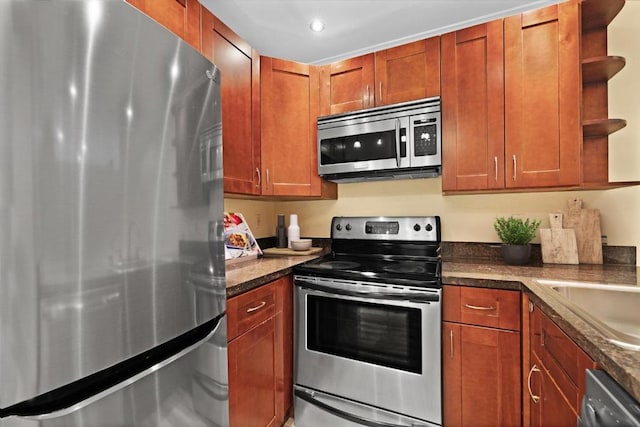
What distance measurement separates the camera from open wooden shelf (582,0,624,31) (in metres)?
1.54

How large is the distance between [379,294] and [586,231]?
4.18 ft

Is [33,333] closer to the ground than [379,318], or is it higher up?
higher up

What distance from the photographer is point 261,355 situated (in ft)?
5.02

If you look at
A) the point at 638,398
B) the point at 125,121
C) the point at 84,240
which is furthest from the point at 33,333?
the point at 638,398

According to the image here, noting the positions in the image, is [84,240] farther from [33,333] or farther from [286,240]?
[286,240]

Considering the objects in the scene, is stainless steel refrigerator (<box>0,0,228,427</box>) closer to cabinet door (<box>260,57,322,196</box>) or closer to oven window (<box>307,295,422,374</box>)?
oven window (<box>307,295,422,374</box>)

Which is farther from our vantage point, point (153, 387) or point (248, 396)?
point (248, 396)

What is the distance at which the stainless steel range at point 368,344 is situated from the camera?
150 cm

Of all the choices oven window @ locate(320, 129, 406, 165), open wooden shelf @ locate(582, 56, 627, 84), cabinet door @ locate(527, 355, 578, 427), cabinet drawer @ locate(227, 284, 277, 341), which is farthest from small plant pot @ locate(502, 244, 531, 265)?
cabinet drawer @ locate(227, 284, 277, 341)

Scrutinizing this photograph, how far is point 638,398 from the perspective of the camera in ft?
1.95

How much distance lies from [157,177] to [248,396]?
1134 millimetres


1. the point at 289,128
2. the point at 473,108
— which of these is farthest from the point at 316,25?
the point at 473,108

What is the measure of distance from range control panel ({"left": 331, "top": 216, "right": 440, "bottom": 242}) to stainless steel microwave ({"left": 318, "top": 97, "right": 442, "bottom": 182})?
1.01 ft

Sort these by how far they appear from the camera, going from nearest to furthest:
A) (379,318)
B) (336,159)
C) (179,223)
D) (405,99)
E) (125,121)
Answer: (125,121) < (179,223) < (379,318) < (405,99) < (336,159)
